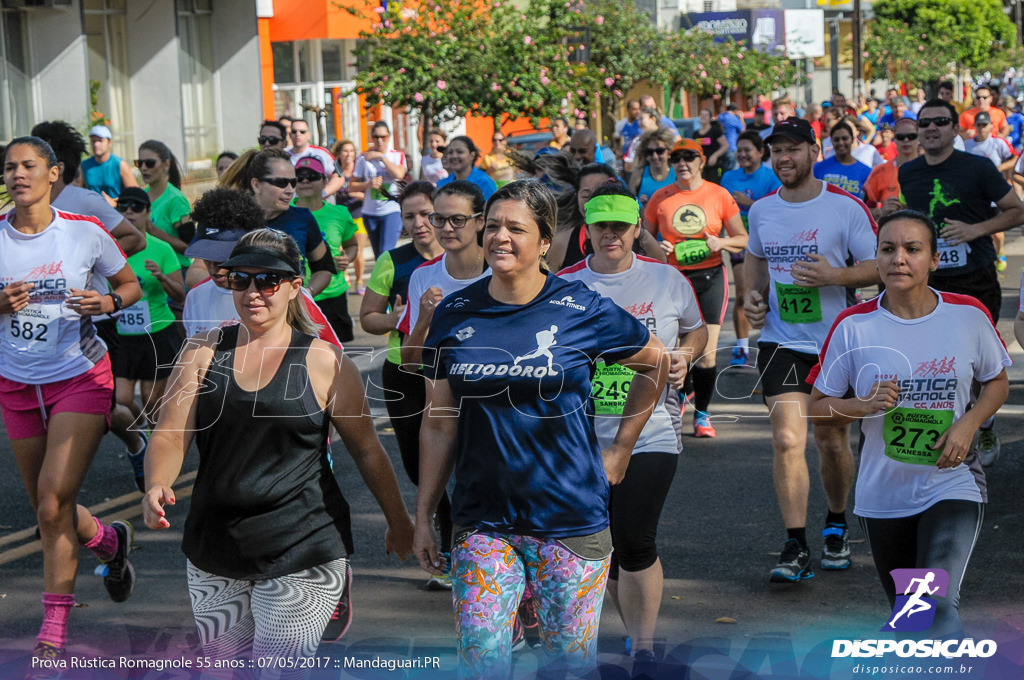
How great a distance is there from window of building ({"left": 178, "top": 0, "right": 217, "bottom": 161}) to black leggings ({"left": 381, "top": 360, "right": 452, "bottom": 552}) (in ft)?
57.8

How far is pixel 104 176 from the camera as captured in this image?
1219 centimetres

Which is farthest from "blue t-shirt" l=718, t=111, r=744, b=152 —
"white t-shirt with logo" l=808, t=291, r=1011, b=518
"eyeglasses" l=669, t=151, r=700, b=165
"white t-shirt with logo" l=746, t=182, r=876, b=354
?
"white t-shirt with logo" l=808, t=291, r=1011, b=518

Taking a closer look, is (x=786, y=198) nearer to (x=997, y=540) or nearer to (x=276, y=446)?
(x=997, y=540)

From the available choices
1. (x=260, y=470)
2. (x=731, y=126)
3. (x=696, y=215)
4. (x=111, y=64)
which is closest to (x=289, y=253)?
(x=260, y=470)

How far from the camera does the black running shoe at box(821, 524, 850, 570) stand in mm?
6129

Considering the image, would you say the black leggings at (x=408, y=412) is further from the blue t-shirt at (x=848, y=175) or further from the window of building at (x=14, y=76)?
the window of building at (x=14, y=76)

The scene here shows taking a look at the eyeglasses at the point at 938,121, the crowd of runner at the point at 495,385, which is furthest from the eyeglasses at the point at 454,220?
the eyeglasses at the point at 938,121

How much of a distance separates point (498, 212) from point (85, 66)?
17574 millimetres

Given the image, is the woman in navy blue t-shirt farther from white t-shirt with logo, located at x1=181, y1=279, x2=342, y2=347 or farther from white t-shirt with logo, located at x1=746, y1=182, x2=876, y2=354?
white t-shirt with logo, located at x1=746, y1=182, x2=876, y2=354

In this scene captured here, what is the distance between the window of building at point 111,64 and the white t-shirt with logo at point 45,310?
16.3m

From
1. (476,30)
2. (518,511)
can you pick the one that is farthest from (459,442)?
(476,30)

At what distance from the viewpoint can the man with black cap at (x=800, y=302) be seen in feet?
19.8

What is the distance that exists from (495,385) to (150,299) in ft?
15.1

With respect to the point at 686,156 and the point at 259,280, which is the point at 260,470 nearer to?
the point at 259,280
